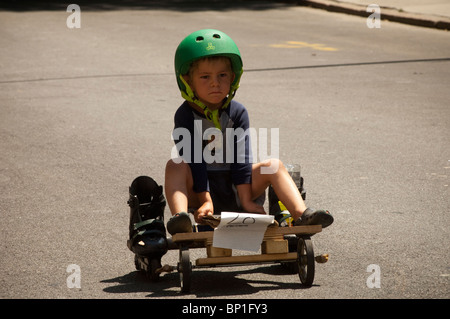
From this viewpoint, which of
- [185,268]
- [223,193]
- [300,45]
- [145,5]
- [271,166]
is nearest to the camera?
[185,268]

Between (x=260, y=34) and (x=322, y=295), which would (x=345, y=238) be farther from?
(x=260, y=34)

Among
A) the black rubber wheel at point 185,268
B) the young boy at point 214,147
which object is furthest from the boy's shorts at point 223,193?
the black rubber wheel at point 185,268

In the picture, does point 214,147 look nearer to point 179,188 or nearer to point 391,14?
point 179,188

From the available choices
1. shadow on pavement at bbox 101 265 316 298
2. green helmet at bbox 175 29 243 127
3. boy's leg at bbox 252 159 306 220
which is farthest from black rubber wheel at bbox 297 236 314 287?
green helmet at bbox 175 29 243 127

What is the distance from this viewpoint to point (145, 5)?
20.0m

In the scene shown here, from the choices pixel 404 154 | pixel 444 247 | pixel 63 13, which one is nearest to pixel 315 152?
pixel 404 154

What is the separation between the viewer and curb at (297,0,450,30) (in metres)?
15.2

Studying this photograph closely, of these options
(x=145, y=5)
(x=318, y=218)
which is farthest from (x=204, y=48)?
(x=145, y=5)

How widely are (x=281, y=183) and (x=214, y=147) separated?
47 cm

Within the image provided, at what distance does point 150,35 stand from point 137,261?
35.4 ft

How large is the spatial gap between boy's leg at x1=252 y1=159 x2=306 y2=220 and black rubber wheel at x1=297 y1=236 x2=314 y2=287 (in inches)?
7.8

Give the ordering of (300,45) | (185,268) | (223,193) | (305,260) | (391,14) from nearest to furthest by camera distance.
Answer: (185,268)
(305,260)
(223,193)
(300,45)
(391,14)

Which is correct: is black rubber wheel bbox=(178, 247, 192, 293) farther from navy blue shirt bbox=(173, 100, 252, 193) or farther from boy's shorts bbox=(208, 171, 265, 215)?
boy's shorts bbox=(208, 171, 265, 215)

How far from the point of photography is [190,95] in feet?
16.0
